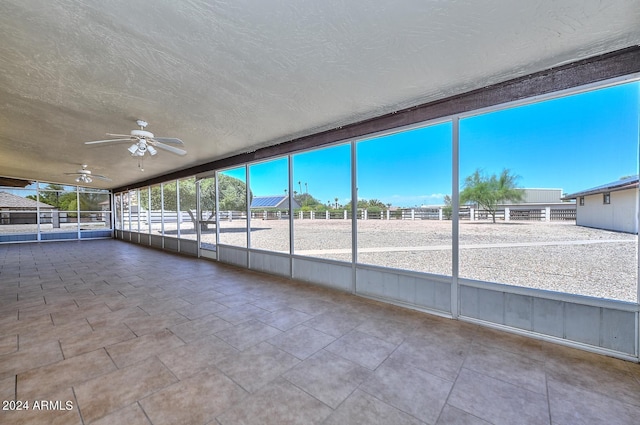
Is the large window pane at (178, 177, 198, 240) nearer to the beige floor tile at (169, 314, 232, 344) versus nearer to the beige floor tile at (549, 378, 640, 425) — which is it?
the beige floor tile at (169, 314, 232, 344)

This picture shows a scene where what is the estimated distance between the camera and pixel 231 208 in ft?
23.4

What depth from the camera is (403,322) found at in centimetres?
301

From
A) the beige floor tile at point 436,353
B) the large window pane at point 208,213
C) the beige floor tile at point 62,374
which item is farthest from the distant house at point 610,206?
the large window pane at point 208,213

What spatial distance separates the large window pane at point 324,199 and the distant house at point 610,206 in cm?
275

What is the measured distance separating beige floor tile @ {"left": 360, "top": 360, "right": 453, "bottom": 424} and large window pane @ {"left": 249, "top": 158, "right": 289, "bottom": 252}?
379cm

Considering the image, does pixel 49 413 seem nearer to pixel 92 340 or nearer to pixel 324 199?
pixel 92 340

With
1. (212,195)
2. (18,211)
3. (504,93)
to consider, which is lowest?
(18,211)

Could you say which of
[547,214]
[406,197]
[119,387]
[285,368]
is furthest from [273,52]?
[406,197]

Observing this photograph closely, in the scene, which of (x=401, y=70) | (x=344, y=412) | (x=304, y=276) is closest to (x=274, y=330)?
(x=344, y=412)

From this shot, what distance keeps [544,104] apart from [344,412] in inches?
138

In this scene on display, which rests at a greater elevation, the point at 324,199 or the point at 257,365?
the point at 324,199

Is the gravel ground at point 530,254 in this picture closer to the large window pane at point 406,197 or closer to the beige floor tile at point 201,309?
the large window pane at point 406,197

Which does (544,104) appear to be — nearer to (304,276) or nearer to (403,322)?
(403,322)

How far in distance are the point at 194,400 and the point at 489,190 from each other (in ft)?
12.5
